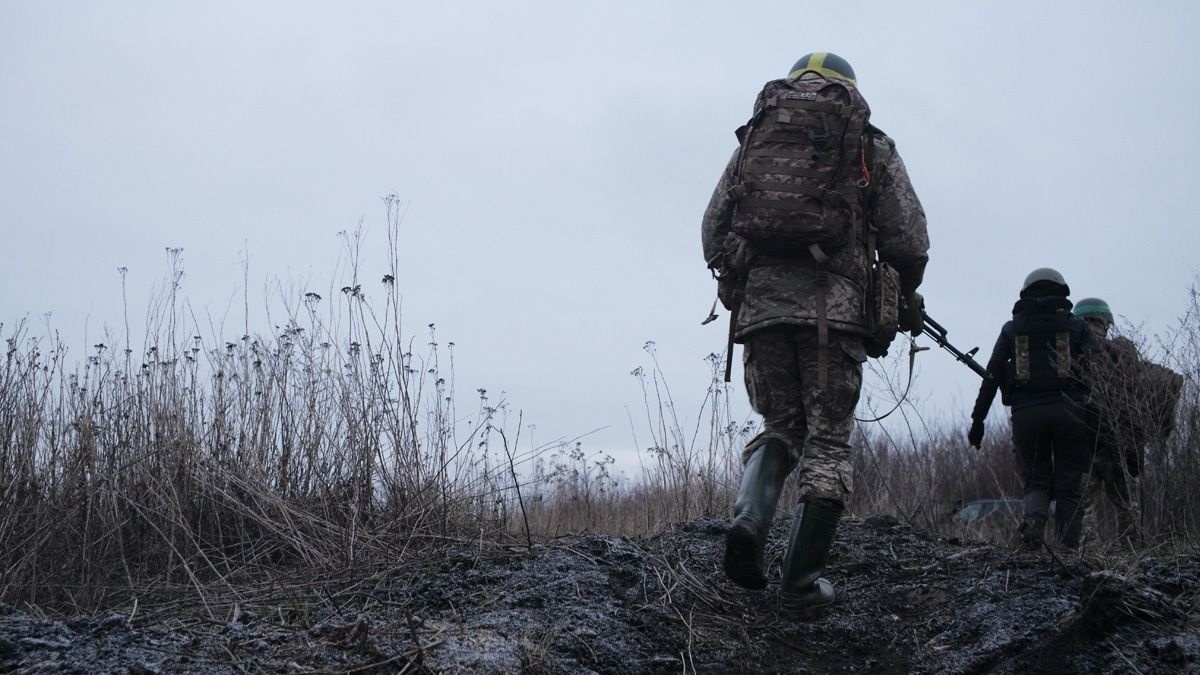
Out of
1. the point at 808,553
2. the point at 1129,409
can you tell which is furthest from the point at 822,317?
the point at 1129,409

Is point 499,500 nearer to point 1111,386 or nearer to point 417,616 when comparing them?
point 417,616

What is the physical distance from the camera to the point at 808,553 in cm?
368

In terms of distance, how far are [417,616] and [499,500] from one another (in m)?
1.79

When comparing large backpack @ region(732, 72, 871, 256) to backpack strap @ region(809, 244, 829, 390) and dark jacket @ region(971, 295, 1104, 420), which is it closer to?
backpack strap @ region(809, 244, 829, 390)

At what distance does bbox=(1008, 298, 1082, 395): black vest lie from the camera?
237 inches

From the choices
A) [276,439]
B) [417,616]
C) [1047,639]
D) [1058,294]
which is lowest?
[1047,639]

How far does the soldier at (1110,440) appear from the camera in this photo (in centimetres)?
591

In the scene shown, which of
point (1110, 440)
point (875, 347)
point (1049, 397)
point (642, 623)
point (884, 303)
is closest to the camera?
point (642, 623)

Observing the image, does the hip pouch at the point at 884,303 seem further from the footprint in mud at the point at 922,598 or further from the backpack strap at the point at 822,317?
the footprint in mud at the point at 922,598

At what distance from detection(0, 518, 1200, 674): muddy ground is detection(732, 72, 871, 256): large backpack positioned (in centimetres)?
130

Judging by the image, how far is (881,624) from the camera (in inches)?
144

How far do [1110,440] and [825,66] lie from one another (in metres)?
3.45

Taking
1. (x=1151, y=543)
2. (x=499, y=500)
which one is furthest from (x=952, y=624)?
(x=1151, y=543)

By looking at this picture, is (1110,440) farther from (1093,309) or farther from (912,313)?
(912,313)
